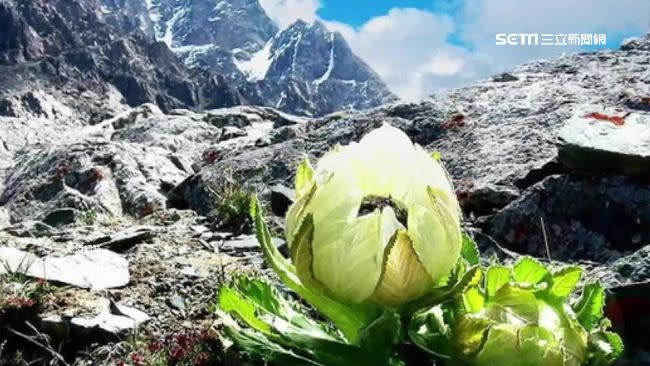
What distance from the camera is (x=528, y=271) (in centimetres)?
260

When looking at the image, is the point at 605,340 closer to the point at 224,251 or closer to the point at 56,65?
the point at 224,251

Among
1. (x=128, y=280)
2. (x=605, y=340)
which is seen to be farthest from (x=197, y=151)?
(x=605, y=340)

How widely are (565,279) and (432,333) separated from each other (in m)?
0.50

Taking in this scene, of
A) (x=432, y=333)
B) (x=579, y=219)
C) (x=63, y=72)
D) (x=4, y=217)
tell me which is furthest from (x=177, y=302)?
(x=63, y=72)

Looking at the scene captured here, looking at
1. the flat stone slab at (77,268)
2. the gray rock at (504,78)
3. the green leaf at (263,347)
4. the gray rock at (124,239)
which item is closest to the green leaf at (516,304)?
the green leaf at (263,347)

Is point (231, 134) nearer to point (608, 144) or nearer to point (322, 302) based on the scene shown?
point (608, 144)

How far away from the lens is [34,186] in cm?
1392

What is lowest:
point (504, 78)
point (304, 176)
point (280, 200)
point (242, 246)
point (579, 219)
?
point (242, 246)

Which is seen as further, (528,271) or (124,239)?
(124,239)

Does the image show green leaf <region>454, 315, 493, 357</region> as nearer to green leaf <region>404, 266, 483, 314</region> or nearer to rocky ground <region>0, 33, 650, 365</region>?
green leaf <region>404, 266, 483, 314</region>

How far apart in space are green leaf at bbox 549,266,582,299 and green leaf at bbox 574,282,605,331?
0.45 feet

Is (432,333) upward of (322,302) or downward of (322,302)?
Result: downward

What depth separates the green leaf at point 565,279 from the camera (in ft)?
8.18

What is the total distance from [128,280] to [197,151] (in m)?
15.8
